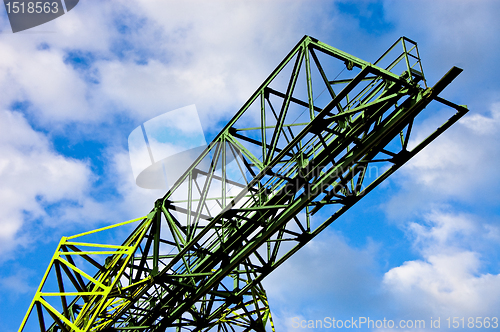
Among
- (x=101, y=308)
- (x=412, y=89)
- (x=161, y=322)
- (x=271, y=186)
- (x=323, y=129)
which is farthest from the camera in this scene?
(x=161, y=322)

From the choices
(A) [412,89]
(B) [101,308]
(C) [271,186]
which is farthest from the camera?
(B) [101,308]

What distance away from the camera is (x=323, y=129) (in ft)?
41.0

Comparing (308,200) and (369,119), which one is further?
(308,200)

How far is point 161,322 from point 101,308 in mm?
2575

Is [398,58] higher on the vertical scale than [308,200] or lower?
higher

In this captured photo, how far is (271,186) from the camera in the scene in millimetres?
14398

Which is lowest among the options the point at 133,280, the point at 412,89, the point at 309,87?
the point at 133,280

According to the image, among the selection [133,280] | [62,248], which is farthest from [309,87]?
[62,248]

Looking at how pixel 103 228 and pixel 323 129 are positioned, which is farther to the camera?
pixel 103 228

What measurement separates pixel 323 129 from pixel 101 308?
1031 cm

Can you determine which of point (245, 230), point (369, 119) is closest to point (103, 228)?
point (245, 230)

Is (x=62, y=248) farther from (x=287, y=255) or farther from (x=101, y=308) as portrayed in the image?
(x=287, y=255)

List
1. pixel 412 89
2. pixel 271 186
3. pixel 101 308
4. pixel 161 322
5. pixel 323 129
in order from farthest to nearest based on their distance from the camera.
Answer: pixel 161 322, pixel 101 308, pixel 271 186, pixel 323 129, pixel 412 89

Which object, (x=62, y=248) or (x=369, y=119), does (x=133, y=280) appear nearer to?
(x=62, y=248)
